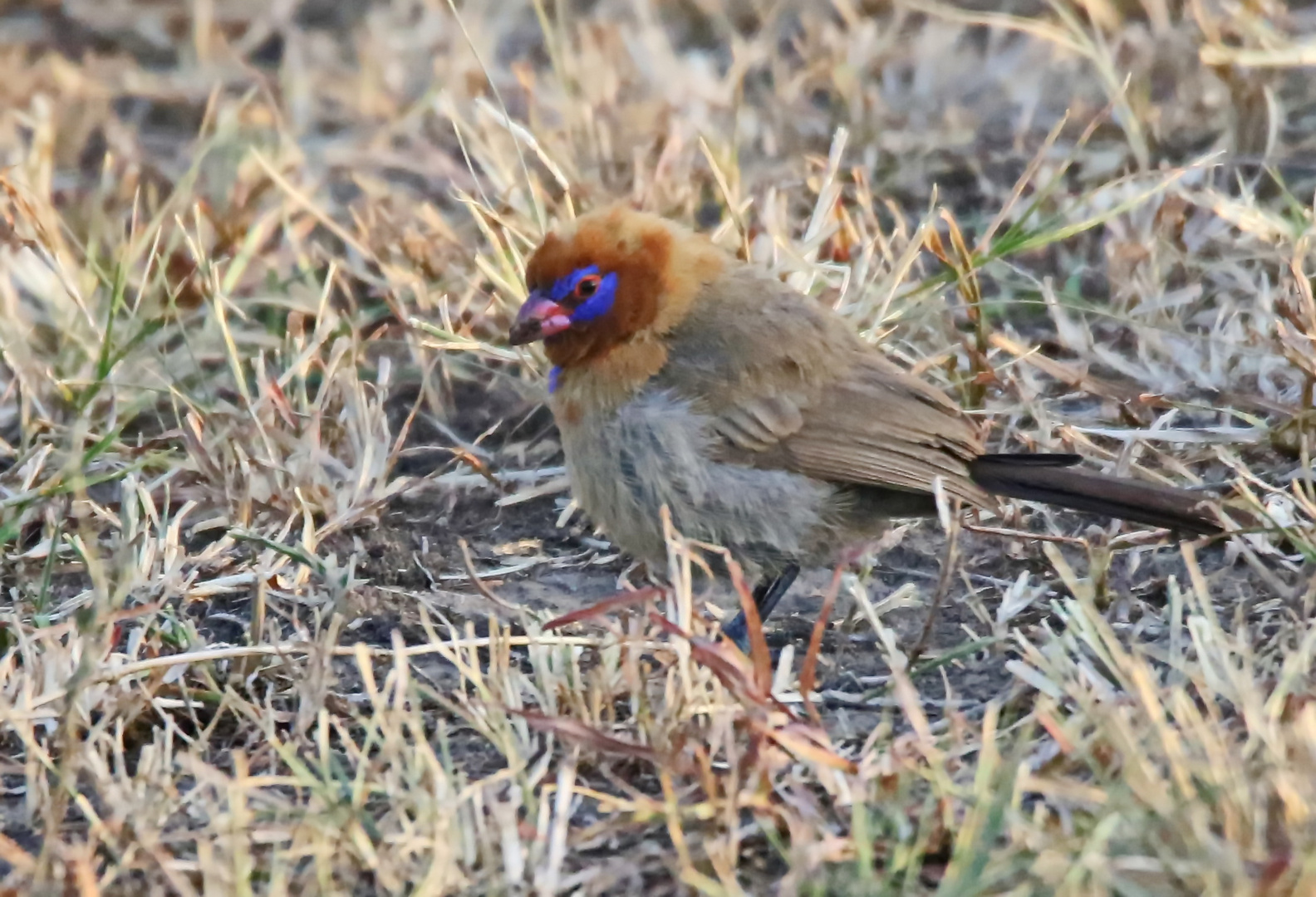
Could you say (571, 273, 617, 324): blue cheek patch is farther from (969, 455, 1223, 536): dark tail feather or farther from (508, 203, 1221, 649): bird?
(969, 455, 1223, 536): dark tail feather

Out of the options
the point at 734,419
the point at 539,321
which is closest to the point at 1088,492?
the point at 734,419

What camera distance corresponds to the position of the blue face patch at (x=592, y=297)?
4246 millimetres

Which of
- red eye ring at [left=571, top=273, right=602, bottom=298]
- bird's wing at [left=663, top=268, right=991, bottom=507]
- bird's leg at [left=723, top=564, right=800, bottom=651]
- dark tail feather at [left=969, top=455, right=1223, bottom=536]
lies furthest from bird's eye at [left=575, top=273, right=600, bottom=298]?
dark tail feather at [left=969, top=455, right=1223, bottom=536]

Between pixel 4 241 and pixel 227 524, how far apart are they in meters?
1.69

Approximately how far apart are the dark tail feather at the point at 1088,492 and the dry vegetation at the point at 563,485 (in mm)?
110

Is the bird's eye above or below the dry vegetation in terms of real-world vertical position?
above

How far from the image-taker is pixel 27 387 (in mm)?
4805

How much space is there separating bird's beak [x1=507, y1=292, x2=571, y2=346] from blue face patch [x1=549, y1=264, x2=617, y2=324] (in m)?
0.02

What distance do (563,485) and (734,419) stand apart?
29.3 inches

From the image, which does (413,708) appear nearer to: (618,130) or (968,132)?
(618,130)

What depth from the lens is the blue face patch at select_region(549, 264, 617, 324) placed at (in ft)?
13.9

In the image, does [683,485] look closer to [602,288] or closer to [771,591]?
[771,591]

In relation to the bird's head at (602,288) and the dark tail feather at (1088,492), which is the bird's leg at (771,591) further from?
the bird's head at (602,288)

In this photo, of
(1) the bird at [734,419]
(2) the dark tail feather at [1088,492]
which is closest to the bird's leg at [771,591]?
(1) the bird at [734,419]
